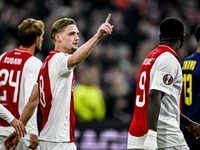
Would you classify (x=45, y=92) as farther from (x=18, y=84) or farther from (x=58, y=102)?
(x=18, y=84)

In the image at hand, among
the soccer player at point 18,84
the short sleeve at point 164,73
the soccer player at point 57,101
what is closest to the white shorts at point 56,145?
the soccer player at point 57,101

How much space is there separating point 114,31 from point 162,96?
9398mm

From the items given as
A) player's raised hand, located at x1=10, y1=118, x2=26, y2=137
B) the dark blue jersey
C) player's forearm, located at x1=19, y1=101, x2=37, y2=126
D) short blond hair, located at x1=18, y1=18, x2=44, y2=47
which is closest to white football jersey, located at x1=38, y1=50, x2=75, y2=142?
player's raised hand, located at x1=10, y1=118, x2=26, y2=137

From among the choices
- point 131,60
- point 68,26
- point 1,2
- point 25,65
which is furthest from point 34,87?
point 1,2

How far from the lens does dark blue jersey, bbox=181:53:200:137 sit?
4855mm

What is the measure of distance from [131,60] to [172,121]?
8583 millimetres

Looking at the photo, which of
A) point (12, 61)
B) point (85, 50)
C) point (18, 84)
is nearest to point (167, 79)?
point (85, 50)

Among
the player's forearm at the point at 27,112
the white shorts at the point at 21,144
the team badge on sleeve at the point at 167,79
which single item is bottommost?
the white shorts at the point at 21,144

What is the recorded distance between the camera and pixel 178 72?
3719 mm

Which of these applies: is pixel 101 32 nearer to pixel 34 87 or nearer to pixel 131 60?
pixel 34 87

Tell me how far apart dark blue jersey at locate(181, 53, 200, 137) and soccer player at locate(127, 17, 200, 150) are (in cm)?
108

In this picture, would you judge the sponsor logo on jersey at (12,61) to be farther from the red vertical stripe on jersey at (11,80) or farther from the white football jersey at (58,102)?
the white football jersey at (58,102)

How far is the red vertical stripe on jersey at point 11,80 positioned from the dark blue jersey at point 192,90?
7.82 feet

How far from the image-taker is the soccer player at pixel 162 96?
352cm
